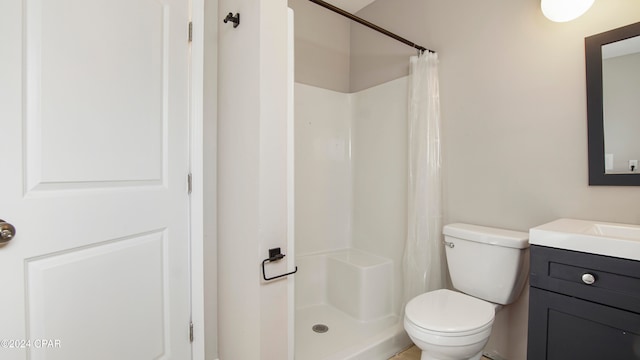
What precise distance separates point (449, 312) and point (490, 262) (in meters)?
0.35

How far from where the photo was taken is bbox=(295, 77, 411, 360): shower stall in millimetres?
2057

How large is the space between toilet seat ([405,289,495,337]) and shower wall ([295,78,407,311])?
0.68 metres

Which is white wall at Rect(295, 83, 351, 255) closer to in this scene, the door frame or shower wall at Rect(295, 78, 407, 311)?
shower wall at Rect(295, 78, 407, 311)

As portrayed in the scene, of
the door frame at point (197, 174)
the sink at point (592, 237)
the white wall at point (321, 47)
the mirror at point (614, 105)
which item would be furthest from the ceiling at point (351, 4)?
the sink at point (592, 237)

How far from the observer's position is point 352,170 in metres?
2.57

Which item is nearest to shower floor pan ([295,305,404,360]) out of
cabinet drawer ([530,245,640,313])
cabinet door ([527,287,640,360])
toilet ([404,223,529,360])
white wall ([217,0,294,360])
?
toilet ([404,223,529,360])

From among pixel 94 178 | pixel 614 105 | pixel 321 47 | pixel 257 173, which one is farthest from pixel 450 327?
pixel 321 47

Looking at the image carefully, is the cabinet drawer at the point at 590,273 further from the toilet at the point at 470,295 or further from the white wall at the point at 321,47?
the white wall at the point at 321,47

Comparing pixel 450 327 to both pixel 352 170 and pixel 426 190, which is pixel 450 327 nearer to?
pixel 426 190

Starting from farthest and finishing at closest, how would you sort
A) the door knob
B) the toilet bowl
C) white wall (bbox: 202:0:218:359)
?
white wall (bbox: 202:0:218:359)
the toilet bowl
the door knob

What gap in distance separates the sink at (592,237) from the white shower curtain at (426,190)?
2.13 feet

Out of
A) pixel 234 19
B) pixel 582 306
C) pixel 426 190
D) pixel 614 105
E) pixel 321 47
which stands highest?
pixel 321 47

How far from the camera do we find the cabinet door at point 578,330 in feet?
2.95

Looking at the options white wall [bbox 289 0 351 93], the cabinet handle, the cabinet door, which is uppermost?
white wall [bbox 289 0 351 93]
